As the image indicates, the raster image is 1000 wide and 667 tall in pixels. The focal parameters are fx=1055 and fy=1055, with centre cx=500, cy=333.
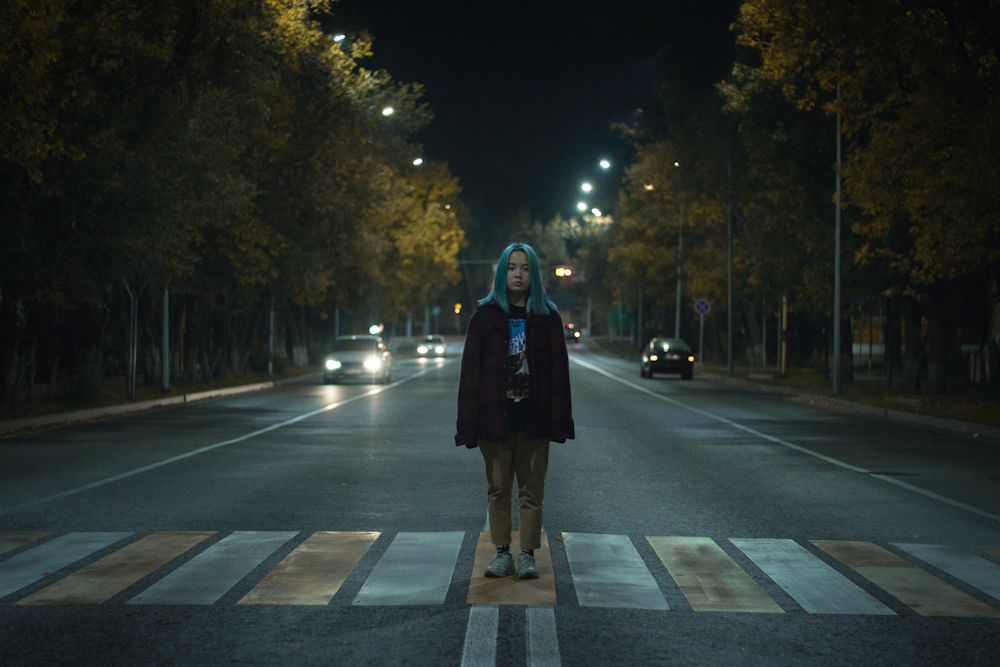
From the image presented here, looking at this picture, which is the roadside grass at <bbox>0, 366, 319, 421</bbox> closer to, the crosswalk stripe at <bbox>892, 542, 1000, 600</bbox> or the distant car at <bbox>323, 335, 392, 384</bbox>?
the distant car at <bbox>323, 335, 392, 384</bbox>

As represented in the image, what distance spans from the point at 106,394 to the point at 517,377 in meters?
21.4

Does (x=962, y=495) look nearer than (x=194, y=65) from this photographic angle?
Yes

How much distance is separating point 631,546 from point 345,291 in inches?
1381

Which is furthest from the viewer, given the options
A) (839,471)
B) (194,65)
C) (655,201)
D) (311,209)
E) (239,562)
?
(655,201)

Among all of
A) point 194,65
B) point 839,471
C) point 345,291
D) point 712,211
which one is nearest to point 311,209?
point 345,291

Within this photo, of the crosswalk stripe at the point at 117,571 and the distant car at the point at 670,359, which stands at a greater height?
the distant car at the point at 670,359

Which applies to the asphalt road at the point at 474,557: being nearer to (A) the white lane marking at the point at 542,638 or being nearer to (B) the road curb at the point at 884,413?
(A) the white lane marking at the point at 542,638

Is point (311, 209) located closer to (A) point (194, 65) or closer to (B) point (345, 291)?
(B) point (345, 291)

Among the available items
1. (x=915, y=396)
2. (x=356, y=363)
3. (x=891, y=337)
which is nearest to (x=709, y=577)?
(x=915, y=396)

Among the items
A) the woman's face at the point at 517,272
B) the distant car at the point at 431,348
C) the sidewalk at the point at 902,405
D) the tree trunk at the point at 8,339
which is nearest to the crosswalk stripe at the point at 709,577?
the woman's face at the point at 517,272

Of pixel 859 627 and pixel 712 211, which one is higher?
pixel 712 211

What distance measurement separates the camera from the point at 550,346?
6484mm

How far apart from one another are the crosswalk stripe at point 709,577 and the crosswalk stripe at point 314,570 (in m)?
2.15

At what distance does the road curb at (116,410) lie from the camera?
1804 cm
